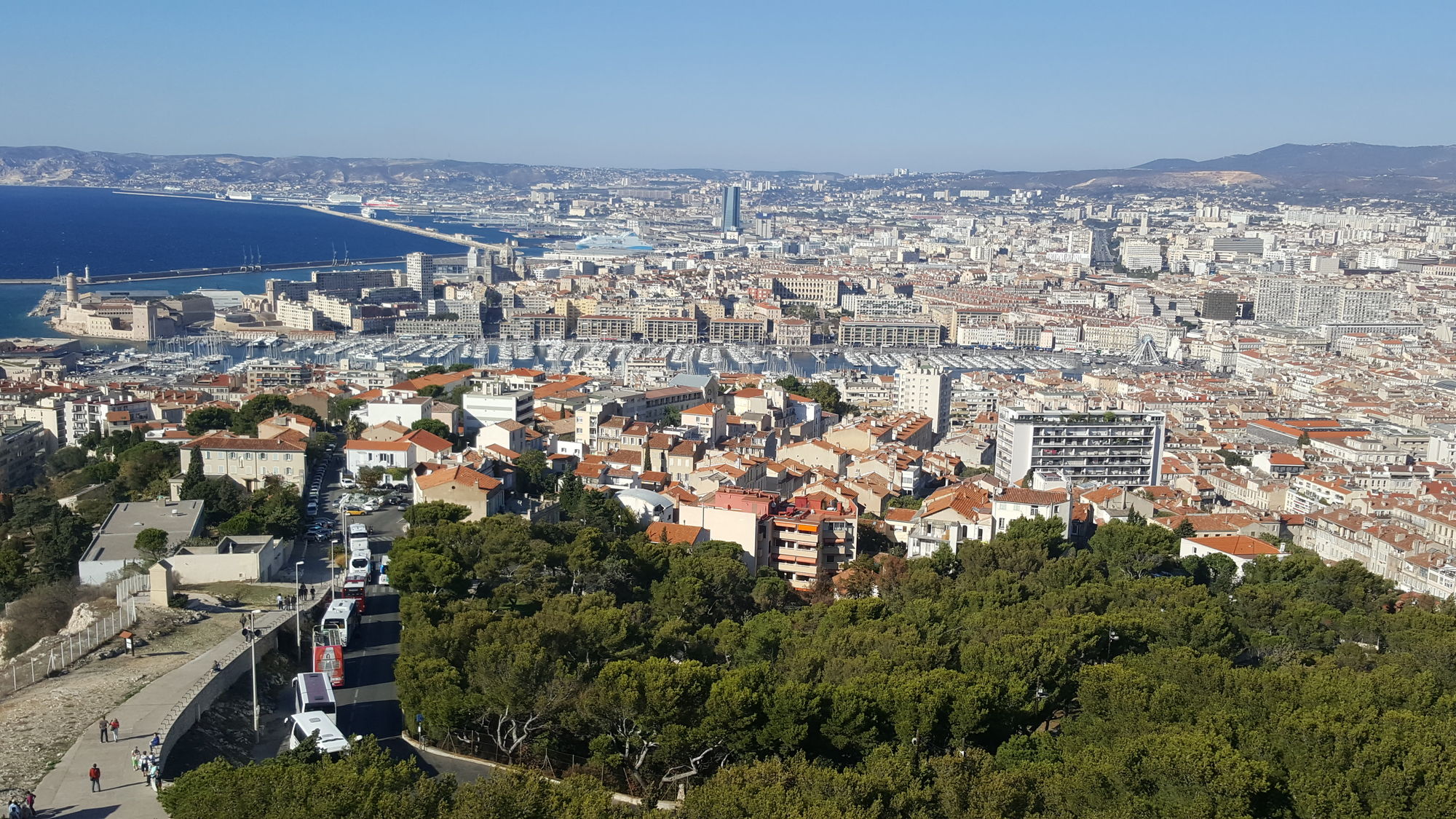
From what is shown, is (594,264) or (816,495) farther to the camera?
(594,264)

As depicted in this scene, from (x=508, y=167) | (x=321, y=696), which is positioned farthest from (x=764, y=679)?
(x=508, y=167)

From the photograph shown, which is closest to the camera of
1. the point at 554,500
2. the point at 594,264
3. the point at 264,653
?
the point at 264,653

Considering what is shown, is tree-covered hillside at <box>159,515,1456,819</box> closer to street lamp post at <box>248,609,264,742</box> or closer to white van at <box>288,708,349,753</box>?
white van at <box>288,708,349,753</box>

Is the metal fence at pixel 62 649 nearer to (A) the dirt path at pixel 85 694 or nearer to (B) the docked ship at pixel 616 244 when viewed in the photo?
(A) the dirt path at pixel 85 694

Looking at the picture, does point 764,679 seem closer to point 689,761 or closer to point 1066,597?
point 689,761

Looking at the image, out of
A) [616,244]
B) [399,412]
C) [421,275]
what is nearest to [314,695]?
[399,412]

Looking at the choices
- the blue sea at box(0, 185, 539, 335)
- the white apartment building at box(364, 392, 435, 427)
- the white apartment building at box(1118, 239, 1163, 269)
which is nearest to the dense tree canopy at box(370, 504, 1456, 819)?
the white apartment building at box(364, 392, 435, 427)

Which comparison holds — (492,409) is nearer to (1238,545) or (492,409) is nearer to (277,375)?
(1238,545)
